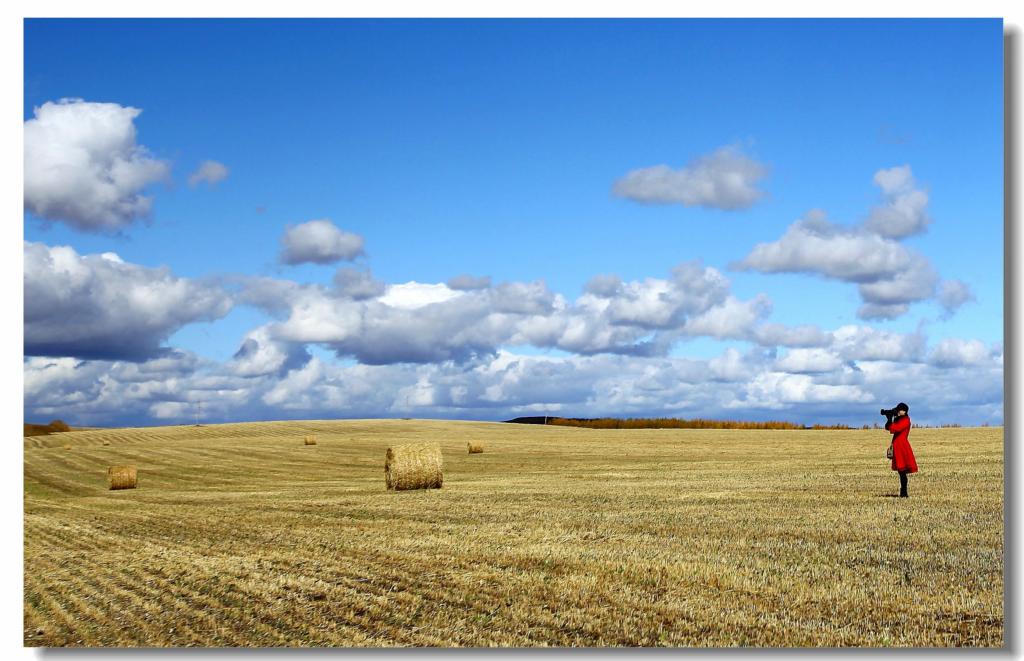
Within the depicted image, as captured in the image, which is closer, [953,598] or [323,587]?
[953,598]

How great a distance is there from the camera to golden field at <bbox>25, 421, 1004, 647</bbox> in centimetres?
909

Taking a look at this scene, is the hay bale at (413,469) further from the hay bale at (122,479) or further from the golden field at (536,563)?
the hay bale at (122,479)

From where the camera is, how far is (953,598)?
9922mm

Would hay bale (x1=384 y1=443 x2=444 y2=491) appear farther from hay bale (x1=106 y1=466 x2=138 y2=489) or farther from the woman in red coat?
the woman in red coat

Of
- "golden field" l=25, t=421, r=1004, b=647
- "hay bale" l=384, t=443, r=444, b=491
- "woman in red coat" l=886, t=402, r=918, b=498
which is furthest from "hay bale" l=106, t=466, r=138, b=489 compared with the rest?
"woman in red coat" l=886, t=402, r=918, b=498

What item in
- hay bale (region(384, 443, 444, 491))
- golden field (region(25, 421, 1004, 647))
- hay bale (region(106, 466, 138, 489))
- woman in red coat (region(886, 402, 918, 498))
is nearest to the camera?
golden field (region(25, 421, 1004, 647))

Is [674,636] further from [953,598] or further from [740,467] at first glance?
[740,467]

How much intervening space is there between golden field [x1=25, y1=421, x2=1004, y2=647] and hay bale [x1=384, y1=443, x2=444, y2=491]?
75 centimetres

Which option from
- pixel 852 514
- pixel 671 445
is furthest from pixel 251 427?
pixel 852 514

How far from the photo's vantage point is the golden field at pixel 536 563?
9.09 metres

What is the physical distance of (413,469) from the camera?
27.7m

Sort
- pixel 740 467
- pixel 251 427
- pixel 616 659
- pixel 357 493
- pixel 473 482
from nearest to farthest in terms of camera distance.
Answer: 1. pixel 616 659
2. pixel 357 493
3. pixel 473 482
4. pixel 740 467
5. pixel 251 427

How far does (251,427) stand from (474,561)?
67.3 meters

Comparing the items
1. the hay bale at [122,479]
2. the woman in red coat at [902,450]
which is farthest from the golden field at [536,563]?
the hay bale at [122,479]
